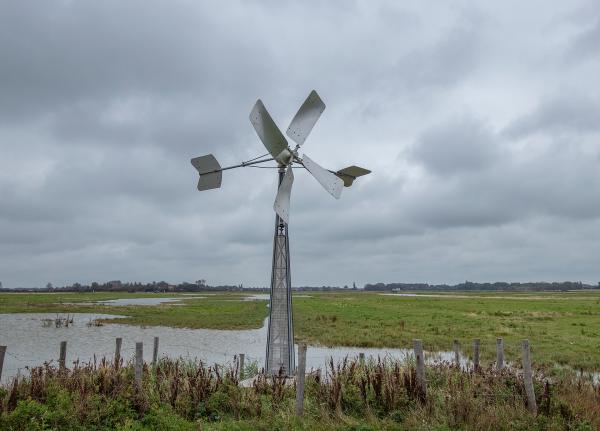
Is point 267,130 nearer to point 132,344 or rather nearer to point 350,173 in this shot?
point 350,173

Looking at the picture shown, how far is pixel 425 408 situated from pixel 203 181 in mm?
8315

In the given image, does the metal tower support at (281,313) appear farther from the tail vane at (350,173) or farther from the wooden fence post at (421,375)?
the wooden fence post at (421,375)

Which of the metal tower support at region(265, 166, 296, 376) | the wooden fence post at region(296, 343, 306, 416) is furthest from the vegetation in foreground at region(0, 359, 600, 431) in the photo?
the metal tower support at region(265, 166, 296, 376)

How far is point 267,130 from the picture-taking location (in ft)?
45.3

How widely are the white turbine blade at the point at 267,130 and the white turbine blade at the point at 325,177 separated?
77 cm

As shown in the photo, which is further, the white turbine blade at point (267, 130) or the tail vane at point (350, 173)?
the tail vane at point (350, 173)

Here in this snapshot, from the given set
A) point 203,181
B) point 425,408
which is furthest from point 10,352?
point 425,408

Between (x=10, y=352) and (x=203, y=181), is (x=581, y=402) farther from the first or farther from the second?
(x=10, y=352)

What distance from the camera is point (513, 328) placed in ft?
121

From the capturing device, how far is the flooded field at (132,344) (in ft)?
80.0

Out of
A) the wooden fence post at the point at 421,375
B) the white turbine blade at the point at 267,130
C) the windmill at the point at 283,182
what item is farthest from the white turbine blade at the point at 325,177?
the wooden fence post at the point at 421,375

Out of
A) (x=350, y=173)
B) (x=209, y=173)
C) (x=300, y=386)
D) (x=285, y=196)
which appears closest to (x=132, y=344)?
(x=209, y=173)

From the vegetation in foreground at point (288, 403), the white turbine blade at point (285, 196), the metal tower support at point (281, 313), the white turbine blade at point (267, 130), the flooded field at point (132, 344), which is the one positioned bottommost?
the flooded field at point (132, 344)

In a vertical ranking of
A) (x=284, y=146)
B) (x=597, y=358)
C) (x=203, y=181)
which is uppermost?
(x=284, y=146)
